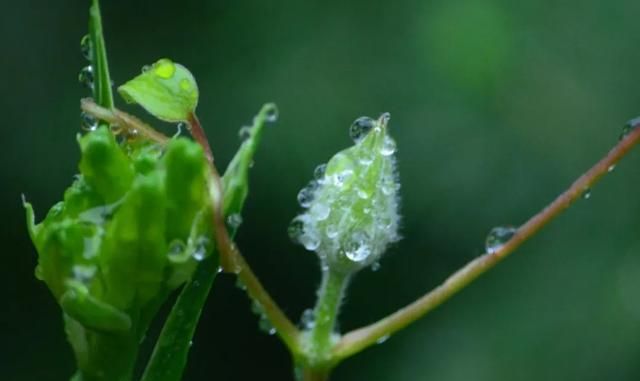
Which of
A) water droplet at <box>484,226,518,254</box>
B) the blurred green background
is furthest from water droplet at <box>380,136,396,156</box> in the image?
the blurred green background

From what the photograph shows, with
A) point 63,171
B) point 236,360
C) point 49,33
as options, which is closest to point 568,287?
point 236,360

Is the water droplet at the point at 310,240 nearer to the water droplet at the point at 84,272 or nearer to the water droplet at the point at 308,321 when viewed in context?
the water droplet at the point at 308,321

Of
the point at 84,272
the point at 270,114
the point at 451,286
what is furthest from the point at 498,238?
the point at 84,272

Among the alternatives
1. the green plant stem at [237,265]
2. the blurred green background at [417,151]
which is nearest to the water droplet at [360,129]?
the green plant stem at [237,265]

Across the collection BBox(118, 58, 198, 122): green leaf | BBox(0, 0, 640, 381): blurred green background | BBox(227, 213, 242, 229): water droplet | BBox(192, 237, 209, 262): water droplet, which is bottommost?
BBox(0, 0, 640, 381): blurred green background

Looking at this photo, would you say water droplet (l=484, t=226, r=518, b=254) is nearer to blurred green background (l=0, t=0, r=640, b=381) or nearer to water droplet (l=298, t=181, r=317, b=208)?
water droplet (l=298, t=181, r=317, b=208)

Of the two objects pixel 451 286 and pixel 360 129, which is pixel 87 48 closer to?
pixel 360 129
